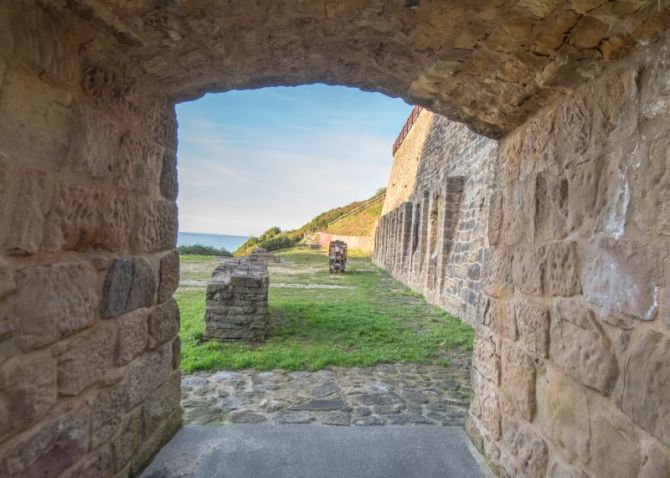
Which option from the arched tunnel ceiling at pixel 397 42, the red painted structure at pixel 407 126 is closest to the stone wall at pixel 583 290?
the arched tunnel ceiling at pixel 397 42

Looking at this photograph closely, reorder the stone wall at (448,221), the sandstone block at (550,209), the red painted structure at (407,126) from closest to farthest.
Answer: the sandstone block at (550,209), the stone wall at (448,221), the red painted structure at (407,126)

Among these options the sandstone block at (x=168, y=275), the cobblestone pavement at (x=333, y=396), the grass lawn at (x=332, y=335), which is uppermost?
the sandstone block at (x=168, y=275)

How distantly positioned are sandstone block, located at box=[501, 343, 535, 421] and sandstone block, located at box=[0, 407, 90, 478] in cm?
196

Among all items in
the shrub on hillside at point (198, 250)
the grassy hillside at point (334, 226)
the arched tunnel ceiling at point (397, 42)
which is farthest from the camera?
the grassy hillside at point (334, 226)

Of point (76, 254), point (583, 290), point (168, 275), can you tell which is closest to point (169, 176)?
point (168, 275)

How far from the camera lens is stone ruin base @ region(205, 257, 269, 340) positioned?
4.85 meters

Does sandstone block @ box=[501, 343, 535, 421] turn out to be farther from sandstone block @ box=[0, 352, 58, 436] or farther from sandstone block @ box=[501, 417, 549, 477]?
sandstone block @ box=[0, 352, 58, 436]

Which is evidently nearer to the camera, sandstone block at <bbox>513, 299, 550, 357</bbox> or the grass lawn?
sandstone block at <bbox>513, 299, 550, 357</bbox>

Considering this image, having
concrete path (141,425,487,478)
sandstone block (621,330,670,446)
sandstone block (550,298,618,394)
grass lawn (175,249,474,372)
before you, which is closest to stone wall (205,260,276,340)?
grass lawn (175,249,474,372)

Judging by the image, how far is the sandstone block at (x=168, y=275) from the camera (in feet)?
7.62

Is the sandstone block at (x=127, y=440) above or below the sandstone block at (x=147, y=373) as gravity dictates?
below

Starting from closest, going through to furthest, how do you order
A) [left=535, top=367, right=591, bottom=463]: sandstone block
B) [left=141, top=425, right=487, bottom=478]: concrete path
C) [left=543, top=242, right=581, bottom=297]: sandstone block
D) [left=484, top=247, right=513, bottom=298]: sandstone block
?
[left=535, top=367, right=591, bottom=463]: sandstone block < [left=543, top=242, right=581, bottom=297]: sandstone block < [left=141, top=425, right=487, bottom=478]: concrete path < [left=484, top=247, right=513, bottom=298]: sandstone block

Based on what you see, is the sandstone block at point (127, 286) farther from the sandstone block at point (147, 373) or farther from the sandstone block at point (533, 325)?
the sandstone block at point (533, 325)

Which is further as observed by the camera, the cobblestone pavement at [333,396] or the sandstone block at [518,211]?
the cobblestone pavement at [333,396]
